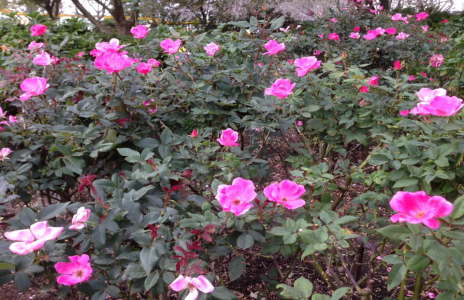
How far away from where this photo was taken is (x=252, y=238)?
3.41ft

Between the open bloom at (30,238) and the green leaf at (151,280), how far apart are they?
8.9 inches

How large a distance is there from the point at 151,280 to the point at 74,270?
181mm

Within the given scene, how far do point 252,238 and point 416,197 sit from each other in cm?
42

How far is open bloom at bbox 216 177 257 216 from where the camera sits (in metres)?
0.96

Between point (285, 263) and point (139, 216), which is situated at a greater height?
point (139, 216)

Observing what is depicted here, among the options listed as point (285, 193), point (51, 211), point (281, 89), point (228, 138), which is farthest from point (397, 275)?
point (51, 211)

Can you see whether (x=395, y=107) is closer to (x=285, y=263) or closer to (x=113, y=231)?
(x=285, y=263)

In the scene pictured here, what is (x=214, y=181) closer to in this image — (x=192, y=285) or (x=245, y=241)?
(x=245, y=241)

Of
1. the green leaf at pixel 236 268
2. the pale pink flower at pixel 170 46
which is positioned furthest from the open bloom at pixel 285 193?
the pale pink flower at pixel 170 46

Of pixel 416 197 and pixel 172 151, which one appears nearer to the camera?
pixel 416 197

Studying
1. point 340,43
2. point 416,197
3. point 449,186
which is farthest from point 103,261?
point 340,43

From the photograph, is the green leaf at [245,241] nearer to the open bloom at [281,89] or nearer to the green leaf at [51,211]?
the green leaf at [51,211]

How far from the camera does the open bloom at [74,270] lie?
0.92 m

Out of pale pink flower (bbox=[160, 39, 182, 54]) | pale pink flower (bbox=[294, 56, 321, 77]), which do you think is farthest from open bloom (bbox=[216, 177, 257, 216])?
pale pink flower (bbox=[160, 39, 182, 54])
